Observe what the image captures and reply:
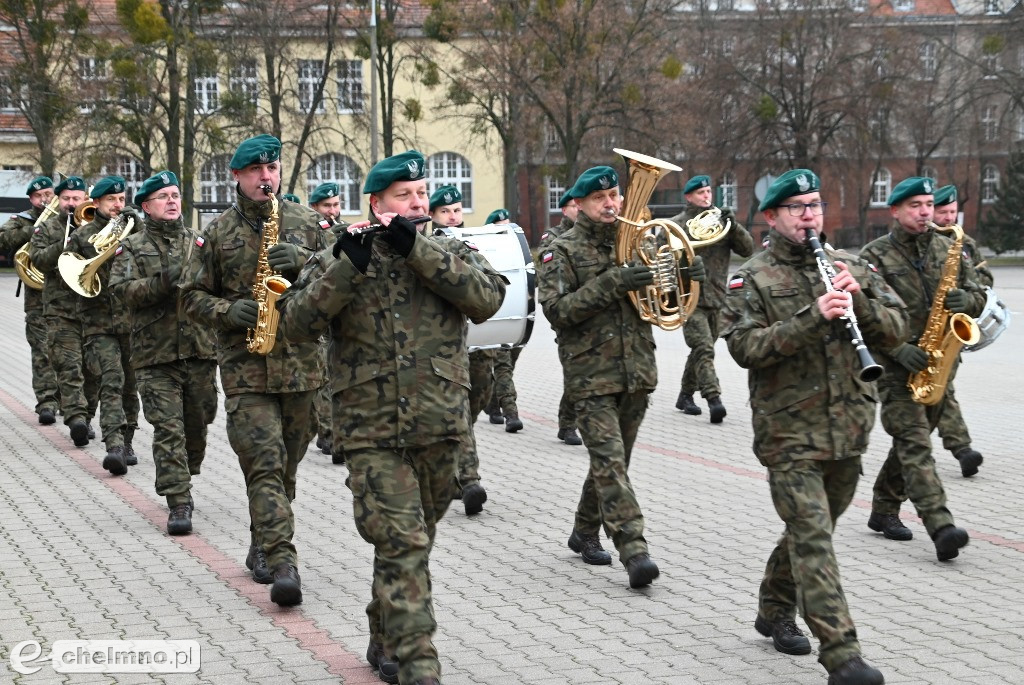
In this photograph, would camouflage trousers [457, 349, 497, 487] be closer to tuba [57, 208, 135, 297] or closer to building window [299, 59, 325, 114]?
tuba [57, 208, 135, 297]

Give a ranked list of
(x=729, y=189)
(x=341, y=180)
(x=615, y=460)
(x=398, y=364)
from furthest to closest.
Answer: (x=729, y=189) < (x=341, y=180) < (x=615, y=460) < (x=398, y=364)

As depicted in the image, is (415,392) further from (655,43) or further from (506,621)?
(655,43)

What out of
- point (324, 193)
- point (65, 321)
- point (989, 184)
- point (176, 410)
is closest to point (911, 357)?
point (176, 410)

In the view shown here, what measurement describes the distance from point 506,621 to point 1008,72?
46.1m

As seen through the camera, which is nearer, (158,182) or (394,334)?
(394,334)

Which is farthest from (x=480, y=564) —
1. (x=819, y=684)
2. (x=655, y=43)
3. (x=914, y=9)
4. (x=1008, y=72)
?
(x=914, y=9)

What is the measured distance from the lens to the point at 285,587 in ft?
22.5

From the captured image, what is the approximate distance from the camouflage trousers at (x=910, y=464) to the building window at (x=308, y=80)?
3527 centimetres

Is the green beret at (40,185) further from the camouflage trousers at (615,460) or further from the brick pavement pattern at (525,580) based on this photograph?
the camouflage trousers at (615,460)

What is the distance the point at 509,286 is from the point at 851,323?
14.7 feet

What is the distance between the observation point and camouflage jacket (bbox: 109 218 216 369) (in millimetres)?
8703

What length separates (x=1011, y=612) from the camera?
6715 mm

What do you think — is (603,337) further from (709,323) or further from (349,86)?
(349,86)

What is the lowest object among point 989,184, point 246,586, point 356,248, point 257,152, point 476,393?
point 246,586
